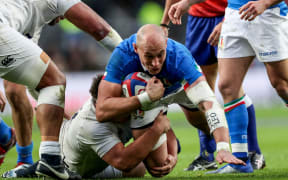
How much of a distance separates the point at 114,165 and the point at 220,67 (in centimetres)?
138

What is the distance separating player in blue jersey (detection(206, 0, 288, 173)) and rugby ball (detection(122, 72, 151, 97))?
891 millimetres

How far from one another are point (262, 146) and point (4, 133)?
447 centimetres

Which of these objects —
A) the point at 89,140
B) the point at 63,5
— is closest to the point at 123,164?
the point at 89,140

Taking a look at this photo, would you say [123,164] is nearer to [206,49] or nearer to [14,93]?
[14,93]

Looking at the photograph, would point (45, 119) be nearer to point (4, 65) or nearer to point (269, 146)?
point (4, 65)

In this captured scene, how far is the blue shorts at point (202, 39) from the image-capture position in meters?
6.06

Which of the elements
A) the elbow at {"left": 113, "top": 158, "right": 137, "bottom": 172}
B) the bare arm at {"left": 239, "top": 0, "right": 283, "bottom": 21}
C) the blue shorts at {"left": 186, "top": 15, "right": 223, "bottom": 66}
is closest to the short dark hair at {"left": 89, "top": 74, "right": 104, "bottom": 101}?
the elbow at {"left": 113, "top": 158, "right": 137, "bottom": 172}

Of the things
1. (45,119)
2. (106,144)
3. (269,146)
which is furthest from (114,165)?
(269,146)

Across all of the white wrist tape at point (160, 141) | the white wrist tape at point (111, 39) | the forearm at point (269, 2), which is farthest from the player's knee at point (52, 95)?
the forearm at point (269, 2)

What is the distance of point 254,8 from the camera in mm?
4430

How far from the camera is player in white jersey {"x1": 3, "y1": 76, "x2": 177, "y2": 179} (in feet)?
Answer: 14.4

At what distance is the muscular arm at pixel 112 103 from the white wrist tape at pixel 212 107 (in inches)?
17.4

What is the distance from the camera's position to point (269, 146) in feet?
28.2

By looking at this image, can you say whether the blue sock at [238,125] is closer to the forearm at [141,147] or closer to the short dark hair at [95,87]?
the forearm at [141,147]
